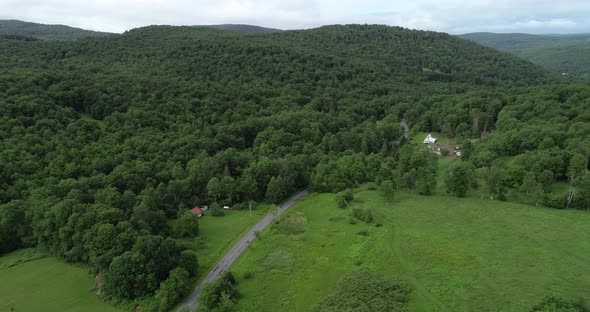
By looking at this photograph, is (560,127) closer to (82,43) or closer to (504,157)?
(504,157)

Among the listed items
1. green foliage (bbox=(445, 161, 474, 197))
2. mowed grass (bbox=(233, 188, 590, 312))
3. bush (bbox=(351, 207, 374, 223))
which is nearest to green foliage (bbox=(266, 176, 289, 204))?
mowed grass (bbox=(233, 188, 590, 312))

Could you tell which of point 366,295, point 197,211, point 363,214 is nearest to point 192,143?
point 197,211

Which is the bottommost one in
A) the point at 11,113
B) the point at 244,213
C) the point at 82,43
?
the point at 244,213

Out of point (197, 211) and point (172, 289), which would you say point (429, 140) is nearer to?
point (197, 211)

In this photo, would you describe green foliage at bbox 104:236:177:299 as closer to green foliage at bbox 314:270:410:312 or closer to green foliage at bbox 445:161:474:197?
green foliage at bbox 314:270:410:312

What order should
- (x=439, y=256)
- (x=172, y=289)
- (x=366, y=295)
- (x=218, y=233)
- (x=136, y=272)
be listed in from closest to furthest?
(x=366, y=295)
(x=172, y=289)
(x=136, y=272)
(x=439, y=256)
(x=218, y=233)

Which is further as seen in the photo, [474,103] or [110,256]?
[474,103]

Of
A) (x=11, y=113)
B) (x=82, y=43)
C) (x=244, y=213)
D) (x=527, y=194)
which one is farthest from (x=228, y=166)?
(x=82, y=43)
